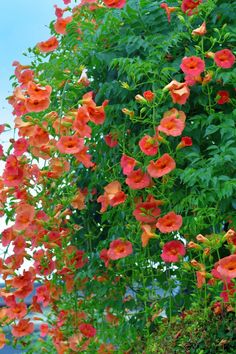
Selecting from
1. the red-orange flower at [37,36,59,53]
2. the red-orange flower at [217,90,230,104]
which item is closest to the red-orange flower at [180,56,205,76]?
the red-orange flower at [217,90,230,104]

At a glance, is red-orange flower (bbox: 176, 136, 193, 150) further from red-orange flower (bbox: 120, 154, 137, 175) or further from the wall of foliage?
red-orange flower (bbox: 120, 154, 137, 175)

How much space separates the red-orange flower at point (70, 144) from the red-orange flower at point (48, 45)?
2.84 feet

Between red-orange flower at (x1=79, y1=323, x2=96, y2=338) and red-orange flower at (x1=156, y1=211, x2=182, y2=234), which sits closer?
red-orange flower at (x1=156, y1=211, x2=182, y2=234)

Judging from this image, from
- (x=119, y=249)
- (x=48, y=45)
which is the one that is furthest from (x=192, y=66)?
(x=48, y=45)

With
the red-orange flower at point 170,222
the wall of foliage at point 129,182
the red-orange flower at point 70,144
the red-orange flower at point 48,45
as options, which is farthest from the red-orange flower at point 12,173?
the red-orange flower at point 170,222

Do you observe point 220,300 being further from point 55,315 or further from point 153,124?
point 55,315

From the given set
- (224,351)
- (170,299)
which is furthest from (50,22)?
(224,351)

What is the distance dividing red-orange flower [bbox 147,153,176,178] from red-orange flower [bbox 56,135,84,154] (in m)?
0.35

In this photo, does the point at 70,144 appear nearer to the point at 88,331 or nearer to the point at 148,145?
the point at 148,145

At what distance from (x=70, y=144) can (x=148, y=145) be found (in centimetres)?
37

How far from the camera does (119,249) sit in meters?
3.62

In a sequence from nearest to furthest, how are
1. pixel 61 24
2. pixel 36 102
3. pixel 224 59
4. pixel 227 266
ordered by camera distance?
pixel 227 266 < pixel 224 59 < pixel 36 102 < pixel 61 24

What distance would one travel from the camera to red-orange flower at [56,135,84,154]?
11.5 ft

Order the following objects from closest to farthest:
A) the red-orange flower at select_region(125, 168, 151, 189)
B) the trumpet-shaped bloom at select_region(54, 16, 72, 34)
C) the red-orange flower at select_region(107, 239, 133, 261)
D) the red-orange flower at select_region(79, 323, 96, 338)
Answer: the red-orange flower at select_region(125, 168, 151, 189), the red-orange flower at select_region(107, 239, 133, 261), the red-orange flower at select_region(79, 323, 96, 338), the trumpet-shaped bloom at select_region(54, 16, 72, 34)
